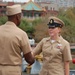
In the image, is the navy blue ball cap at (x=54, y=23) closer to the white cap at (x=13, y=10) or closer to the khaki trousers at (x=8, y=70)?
the white cap at (x=13, y=10)

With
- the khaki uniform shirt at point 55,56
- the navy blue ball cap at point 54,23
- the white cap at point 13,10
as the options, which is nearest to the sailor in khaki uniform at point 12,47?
the white cap at point 13,10

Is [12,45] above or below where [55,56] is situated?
above

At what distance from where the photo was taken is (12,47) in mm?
3221

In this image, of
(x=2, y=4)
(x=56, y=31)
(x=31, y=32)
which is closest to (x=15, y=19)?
(x=56, y=31)

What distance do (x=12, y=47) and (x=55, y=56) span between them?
0.57m

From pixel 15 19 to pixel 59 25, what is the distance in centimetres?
61

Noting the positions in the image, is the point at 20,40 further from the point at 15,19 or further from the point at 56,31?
the point at 56,31

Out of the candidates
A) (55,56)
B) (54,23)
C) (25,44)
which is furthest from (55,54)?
(25,44)

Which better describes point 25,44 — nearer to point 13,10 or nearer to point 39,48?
point 13,10

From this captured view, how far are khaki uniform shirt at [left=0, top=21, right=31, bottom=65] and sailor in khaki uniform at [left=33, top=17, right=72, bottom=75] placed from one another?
45 cm

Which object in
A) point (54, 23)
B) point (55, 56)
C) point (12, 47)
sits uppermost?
point (54, 23)

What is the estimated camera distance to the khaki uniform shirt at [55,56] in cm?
363

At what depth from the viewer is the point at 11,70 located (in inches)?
A: 126

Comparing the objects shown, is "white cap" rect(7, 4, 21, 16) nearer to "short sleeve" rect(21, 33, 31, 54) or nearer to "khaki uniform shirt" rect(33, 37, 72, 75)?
"short sleeve" rect(21, 33, 31, 54)
